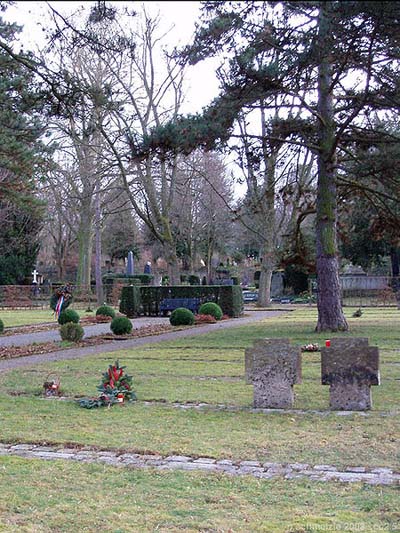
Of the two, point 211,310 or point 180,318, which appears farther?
point 211,310

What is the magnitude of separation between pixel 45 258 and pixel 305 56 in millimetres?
63566

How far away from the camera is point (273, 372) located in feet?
28.0

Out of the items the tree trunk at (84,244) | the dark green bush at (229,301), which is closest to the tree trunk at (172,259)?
the dark green bush at (229,301)

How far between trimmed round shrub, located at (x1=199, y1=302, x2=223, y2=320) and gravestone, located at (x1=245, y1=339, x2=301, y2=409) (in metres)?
19.9

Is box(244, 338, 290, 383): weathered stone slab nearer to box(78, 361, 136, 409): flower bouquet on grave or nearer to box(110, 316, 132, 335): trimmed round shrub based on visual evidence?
box(78, 361, 136, 409): flower bouquet on grave

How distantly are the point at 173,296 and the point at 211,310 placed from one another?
3.24 metres

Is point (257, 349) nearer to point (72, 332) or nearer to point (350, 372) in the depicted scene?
point (350, 372)

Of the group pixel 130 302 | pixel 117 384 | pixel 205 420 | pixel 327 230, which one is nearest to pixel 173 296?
pixel 130 302

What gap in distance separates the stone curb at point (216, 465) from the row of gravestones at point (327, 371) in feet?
8.47

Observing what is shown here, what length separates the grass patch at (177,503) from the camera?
429 centimetres

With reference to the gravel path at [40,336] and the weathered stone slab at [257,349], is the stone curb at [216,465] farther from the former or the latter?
the gravel path at [40,336]

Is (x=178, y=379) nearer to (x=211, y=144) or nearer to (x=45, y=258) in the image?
(x=211, y=144)

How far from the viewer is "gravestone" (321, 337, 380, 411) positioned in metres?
8.10

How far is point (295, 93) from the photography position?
60.3ft
